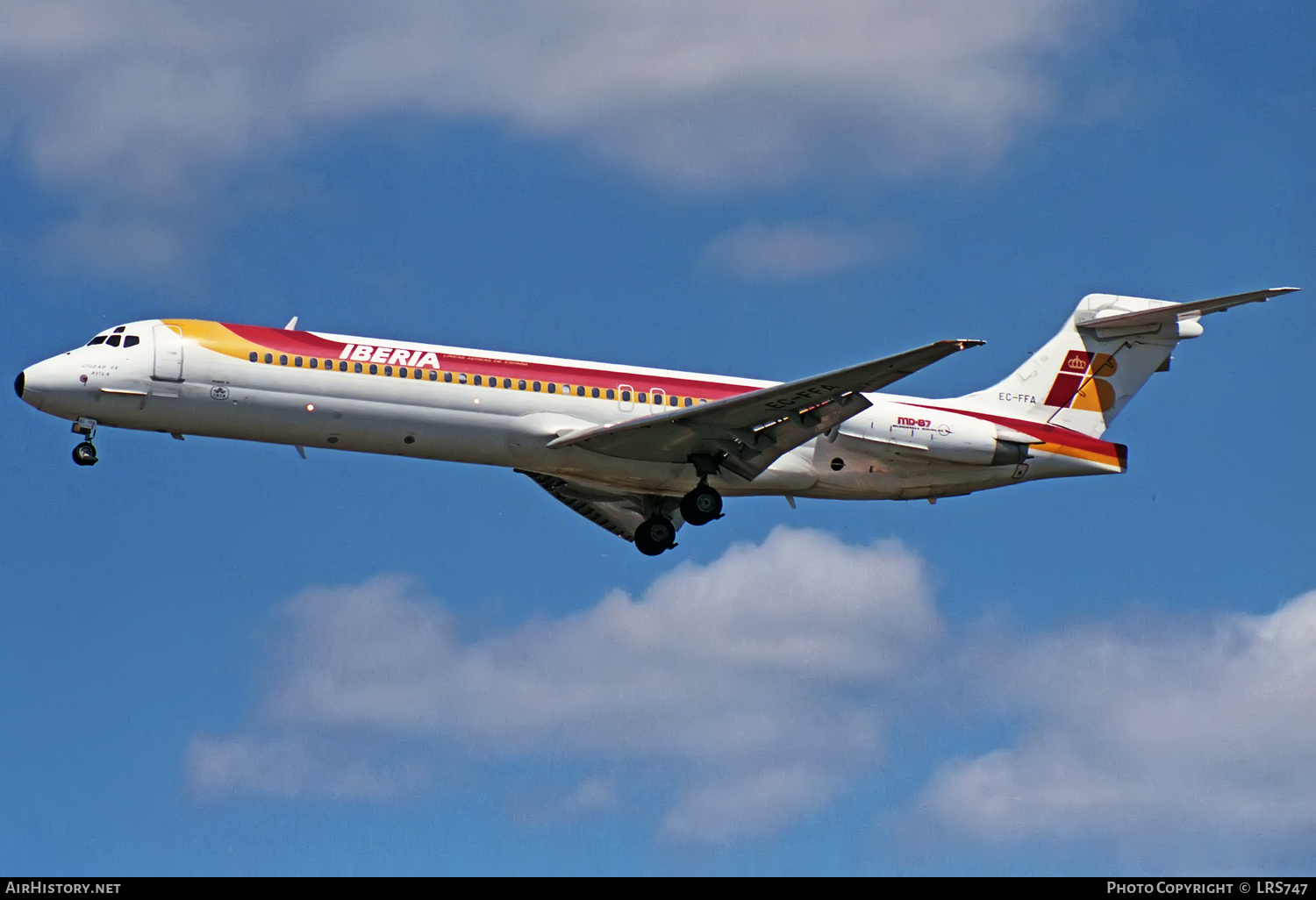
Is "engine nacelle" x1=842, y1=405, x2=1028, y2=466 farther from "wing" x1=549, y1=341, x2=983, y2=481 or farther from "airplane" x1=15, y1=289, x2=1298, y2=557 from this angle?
"wing" x1=549, y1=341, x2=983, y2=481

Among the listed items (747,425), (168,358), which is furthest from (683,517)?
(168,358)

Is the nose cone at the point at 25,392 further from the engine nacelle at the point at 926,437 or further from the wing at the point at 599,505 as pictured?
the engine nacelle at the point at 926,437

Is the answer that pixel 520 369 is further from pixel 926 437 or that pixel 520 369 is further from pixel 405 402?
pixel 926 437

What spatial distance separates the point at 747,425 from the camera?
106 ft

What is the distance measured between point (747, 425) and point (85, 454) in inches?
476

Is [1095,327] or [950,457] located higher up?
[1095,327]

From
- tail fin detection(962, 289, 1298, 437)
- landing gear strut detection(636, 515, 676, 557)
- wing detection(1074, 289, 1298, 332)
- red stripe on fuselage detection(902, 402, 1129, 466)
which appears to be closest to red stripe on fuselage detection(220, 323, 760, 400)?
landing gear strut detection(636, 515, 676, 557)

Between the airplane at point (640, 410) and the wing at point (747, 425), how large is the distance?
5 cm

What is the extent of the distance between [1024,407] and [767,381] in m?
5.70

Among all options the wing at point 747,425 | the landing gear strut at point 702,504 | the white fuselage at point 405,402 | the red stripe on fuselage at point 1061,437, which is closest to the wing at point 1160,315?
the red stripe on fuselage at point 1061,437

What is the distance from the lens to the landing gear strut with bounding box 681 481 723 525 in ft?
110
